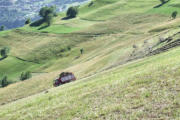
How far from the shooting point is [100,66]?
56188 mm

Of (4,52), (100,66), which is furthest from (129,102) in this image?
(4,52)

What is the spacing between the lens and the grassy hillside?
1725 cm

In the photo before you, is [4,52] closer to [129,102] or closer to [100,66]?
[100,66]

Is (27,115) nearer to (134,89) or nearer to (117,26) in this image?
(134,89)

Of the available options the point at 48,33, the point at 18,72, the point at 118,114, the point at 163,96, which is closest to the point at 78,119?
the point at 118,114

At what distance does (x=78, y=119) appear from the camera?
644 inches

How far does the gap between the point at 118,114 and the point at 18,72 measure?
111 m

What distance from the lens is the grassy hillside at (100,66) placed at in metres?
17.2

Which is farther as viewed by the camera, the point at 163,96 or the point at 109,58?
the point at 109,58

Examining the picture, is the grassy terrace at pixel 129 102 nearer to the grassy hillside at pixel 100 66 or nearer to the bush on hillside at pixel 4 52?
the grassy hillside at pixel 100 66

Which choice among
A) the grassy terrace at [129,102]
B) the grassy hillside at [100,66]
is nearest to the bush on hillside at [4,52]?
the grassy hillside at [100,66]

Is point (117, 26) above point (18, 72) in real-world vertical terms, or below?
above

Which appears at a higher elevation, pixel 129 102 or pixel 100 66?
pixel 129 102

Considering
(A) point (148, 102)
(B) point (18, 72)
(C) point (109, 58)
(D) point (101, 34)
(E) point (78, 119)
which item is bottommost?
(B) point (18, 72)
